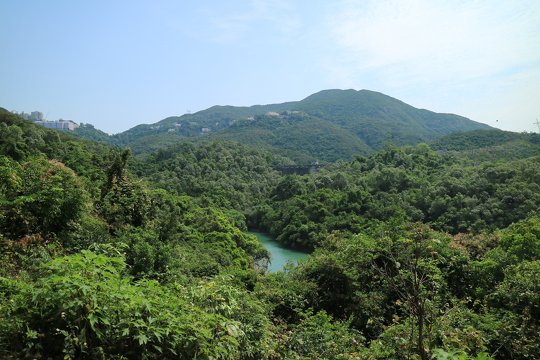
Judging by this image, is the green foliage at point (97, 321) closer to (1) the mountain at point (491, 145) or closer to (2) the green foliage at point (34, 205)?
(2) the green foliage at point (34, 205)

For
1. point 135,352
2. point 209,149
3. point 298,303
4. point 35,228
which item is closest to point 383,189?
point 209,149

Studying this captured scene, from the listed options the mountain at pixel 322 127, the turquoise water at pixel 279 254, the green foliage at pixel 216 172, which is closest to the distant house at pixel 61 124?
the mountain at pixel 322 127

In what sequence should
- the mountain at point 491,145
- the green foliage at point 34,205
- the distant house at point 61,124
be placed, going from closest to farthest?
the green foliage at point 34,205 → the mountain at point 491,145 → the distant house at point 61,124

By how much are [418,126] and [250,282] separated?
12428 centimetres

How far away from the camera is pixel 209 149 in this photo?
5938 centimetres

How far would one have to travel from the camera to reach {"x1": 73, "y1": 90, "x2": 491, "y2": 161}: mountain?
91.2 m

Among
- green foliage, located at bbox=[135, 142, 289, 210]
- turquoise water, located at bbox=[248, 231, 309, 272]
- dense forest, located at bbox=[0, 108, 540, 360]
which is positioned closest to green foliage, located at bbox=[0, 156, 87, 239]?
dense forest, located at bbox=[0, 108, 540, 360]

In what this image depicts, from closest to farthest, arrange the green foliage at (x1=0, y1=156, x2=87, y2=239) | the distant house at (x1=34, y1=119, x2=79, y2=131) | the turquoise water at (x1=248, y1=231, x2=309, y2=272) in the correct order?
the green foliage at (x1=0, y1=156, x2=87, y2=239), the turquoise water at (x1=248, y1=231, x2=309, y2=272), the distant house at (x1=34, y1=119, x2=79, y2=131)

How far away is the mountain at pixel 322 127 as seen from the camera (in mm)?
91250

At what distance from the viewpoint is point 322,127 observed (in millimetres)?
100938

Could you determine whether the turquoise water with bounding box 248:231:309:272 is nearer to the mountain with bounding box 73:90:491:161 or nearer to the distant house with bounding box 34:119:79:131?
the mountain with bounding box 73:90:491:161

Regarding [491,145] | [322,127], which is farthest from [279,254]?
[322,127]

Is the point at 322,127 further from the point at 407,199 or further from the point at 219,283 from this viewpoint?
the point at 219,283

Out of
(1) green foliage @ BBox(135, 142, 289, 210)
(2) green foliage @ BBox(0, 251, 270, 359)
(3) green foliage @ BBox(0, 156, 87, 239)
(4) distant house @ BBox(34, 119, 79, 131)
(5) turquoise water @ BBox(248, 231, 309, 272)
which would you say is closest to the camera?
(2) green foliage @ BBox(0, 251, 270, 359)
